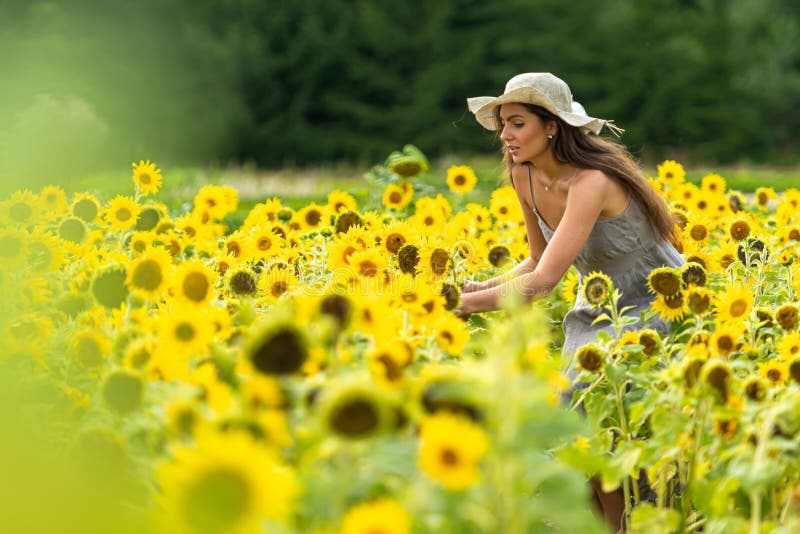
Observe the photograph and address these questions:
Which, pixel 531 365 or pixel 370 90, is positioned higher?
pixel 370 90

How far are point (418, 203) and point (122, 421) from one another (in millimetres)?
2851

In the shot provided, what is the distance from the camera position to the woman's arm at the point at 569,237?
3264mm

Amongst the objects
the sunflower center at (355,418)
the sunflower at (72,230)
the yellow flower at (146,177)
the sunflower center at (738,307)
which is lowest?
the sunflower center at (355,418)

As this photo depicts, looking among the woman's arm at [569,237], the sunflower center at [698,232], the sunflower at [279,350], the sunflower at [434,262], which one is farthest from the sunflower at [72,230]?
the sunflower center at [698,232]

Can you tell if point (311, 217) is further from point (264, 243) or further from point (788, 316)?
point (788, 316)

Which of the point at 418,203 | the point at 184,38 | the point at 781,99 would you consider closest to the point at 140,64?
the point at 184,38

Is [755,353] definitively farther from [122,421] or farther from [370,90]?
[370,90]

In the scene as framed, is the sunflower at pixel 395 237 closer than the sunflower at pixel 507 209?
Yes

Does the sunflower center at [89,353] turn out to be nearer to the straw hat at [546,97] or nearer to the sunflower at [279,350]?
the sunflower at [279,350]

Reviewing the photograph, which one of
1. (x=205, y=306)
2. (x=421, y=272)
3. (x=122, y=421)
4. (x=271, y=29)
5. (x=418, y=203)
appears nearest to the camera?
(x=122, y=421)

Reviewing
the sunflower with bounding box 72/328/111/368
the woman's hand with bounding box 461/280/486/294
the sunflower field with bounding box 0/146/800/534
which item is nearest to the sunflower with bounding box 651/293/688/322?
the sunflower field with bounding box 0/146/800/534

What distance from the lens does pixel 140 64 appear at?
23391 mm

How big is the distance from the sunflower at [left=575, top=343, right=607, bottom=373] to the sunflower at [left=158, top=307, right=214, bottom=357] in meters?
0.94

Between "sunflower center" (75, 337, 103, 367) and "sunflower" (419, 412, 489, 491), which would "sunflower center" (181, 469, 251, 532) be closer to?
"sunflower" (419, 412, 489, 491)
